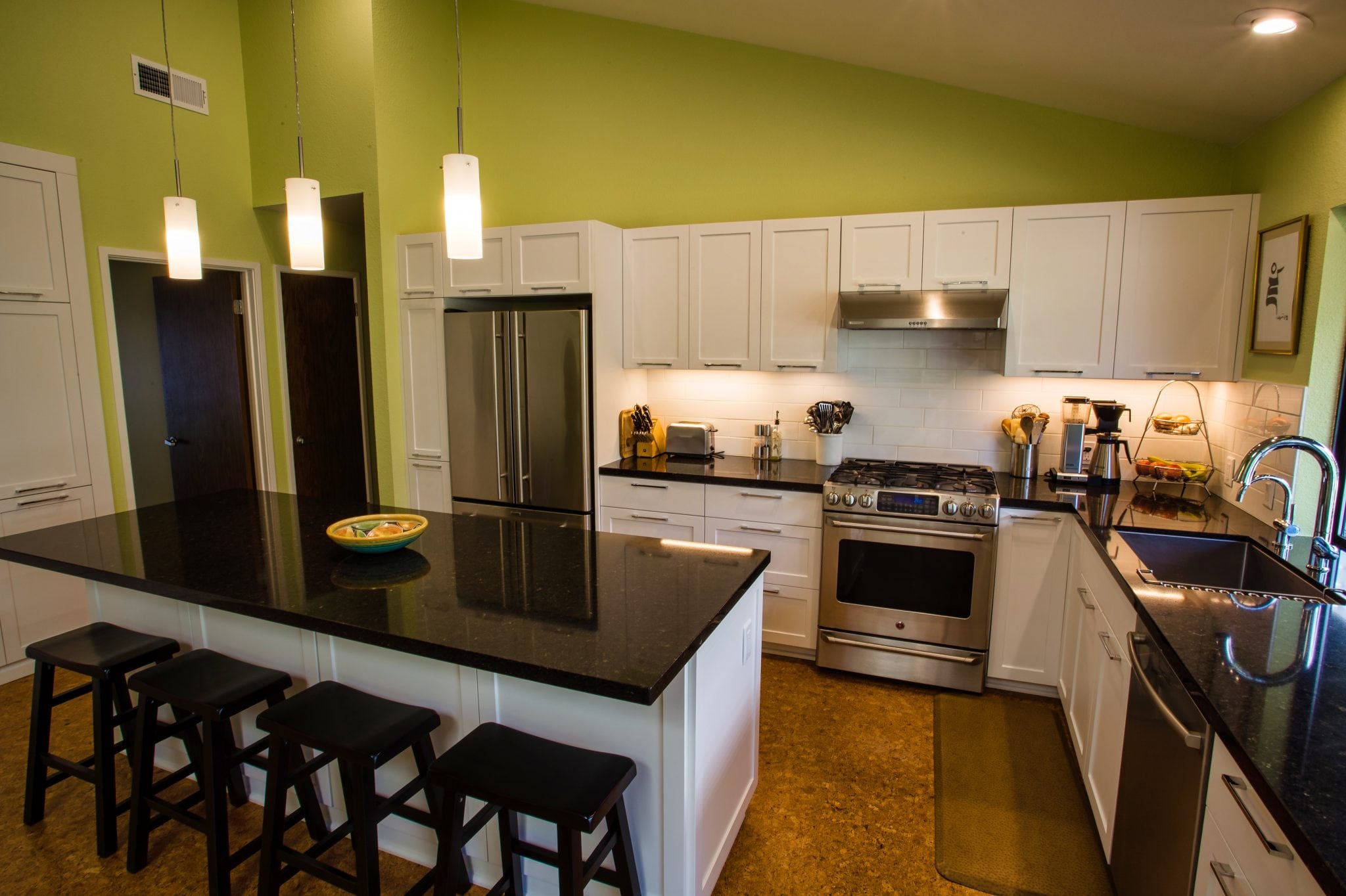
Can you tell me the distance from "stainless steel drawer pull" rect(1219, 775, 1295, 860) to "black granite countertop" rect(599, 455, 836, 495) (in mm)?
2147

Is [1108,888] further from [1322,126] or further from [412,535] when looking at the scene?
[1322,126]

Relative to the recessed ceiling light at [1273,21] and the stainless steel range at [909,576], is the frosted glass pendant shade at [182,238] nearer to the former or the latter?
the stainless steel range at [909,576]

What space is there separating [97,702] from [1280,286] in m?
4.38

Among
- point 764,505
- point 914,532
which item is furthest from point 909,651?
point 764,505

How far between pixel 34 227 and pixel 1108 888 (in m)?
5.10

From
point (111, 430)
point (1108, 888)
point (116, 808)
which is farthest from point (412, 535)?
point (111, 430)

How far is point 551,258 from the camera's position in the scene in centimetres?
378

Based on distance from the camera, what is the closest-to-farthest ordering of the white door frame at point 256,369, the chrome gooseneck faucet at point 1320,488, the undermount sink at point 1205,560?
the chrome gooseneck faucet at point 1320,488, the undermount sink at point 1205,560, the white door frame at point 256,369

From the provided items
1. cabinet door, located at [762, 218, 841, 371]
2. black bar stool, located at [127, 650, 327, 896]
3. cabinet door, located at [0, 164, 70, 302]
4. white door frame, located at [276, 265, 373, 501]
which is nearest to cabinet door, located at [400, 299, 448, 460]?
white door frame, located at [276, 265, 373, 501]

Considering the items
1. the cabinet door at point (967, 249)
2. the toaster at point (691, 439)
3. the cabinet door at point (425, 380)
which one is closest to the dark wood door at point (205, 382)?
the cabinet door at point (425, 380)

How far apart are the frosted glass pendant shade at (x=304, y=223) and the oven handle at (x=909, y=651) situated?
269cm

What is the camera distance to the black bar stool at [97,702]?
2.20 meters

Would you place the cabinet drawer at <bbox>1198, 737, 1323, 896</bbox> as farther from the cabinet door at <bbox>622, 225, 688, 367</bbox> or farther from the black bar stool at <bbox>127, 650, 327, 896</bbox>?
the cabinet door at <bbox>622, 225, 688, 367</bbox>

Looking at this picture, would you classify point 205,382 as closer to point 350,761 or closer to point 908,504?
point 350,761
